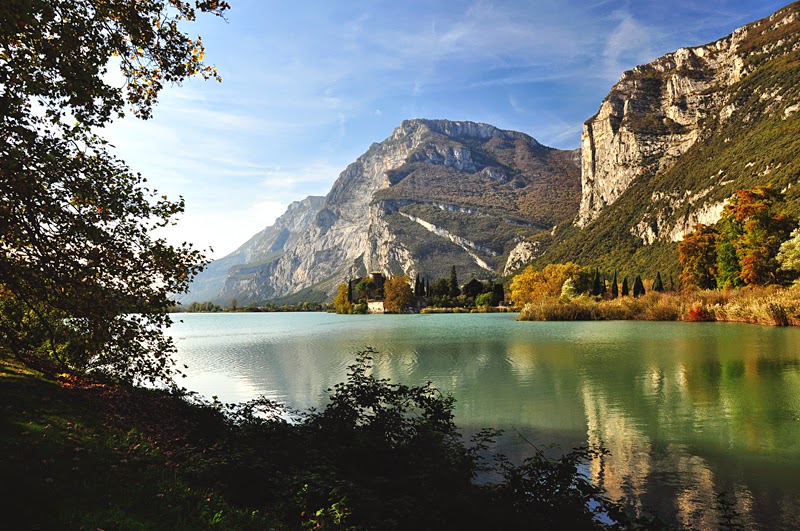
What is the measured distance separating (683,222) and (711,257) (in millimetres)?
98353

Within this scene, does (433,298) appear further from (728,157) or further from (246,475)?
(246,475)

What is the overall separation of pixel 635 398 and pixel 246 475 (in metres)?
15.1

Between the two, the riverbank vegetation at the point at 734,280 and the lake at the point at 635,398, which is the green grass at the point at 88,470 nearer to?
the lake at the point at 635,398

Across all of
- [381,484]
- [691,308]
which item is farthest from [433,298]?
[381,484]

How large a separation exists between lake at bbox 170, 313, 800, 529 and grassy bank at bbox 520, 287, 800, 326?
11.1 metres

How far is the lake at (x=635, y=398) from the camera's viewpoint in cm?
938

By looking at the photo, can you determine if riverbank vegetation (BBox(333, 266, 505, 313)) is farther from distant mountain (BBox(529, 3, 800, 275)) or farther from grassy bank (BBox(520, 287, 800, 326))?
grassy bank (BBox(520, 287, 800, 326))

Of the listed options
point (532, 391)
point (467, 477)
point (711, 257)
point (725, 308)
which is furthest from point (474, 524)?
point (711, 257)

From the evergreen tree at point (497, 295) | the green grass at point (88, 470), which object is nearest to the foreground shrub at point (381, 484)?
the green grass at point (88, 470)

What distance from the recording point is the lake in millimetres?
9375

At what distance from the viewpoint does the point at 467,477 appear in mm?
8242

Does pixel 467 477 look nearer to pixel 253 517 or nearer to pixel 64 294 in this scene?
pixel 253 517

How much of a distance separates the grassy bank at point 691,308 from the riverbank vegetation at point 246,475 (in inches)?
1872

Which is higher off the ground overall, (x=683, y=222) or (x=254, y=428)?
(x=683, y=222)
